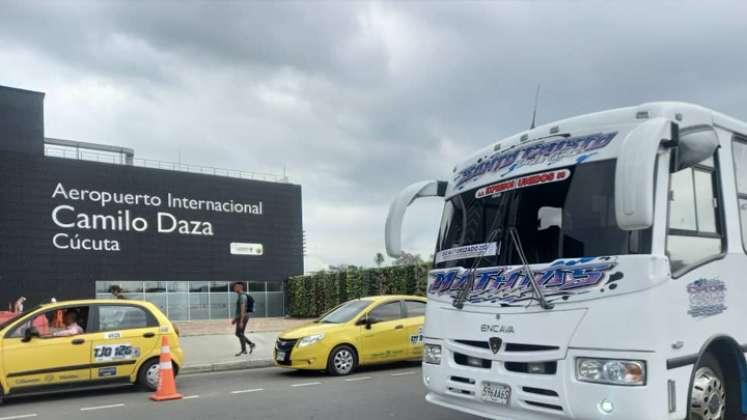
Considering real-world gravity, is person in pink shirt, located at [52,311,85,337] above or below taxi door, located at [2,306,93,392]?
above

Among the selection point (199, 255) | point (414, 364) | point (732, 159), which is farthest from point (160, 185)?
point (732, 159)

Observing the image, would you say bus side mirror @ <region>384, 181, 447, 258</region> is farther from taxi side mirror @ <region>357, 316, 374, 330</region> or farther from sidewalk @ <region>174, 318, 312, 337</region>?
sidewalk @ <region>174, 318, 312, 337</region>

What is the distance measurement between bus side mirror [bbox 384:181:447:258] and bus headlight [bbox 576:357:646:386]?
254cm

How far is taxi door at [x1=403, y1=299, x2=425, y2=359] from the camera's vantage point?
12641 mm

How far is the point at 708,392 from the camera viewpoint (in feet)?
17.0

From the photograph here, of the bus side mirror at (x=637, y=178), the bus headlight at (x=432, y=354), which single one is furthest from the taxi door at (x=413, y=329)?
the bus side mirror at (x=637, y=178)

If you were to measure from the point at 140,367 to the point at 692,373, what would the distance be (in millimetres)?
8590

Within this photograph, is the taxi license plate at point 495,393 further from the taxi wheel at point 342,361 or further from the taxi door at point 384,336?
the taxi door at point 384,336

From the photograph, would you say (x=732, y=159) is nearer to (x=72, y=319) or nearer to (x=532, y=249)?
(x=532, y=249)

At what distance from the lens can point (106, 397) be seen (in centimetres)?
1026

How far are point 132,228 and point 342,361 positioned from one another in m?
27.8

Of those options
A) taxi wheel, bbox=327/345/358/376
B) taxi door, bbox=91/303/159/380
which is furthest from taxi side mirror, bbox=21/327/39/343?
taxi wheel, bbox=327/345/358/376

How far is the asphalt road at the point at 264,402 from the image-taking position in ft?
26.9

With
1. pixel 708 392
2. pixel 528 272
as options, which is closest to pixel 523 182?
pixel 528 272
